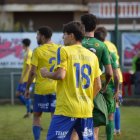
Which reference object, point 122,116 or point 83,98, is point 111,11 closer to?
point 122,116

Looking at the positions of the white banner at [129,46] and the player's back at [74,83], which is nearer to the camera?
the player's back at [74,83]

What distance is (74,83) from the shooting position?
8266 mm

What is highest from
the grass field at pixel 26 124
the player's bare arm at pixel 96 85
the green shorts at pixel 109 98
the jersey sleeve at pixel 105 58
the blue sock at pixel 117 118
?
the jersey sleeve at pixel 105 58

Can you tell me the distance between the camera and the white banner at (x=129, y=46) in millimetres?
23703

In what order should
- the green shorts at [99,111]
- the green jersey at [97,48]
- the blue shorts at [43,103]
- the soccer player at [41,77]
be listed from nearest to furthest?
the green shorts at [99,111]
the green jersey at [97,48]
the soccer player at [41,77]
the blue shorts at [43,103]

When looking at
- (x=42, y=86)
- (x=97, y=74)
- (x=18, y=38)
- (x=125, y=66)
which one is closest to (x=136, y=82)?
(x=125, y=66)

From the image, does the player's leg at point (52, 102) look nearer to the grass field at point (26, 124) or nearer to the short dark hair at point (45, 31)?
the short dark hair at point (45, 31)

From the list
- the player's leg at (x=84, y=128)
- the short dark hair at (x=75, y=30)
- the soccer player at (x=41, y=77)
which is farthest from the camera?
the soccer player at (x=41, y=77)

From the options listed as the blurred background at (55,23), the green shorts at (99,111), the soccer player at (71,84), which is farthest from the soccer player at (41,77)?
the blurred background at (55,23)

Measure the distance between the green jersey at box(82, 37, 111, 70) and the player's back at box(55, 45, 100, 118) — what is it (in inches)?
49.8

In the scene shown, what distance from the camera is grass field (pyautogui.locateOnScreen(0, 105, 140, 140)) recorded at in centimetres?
1364

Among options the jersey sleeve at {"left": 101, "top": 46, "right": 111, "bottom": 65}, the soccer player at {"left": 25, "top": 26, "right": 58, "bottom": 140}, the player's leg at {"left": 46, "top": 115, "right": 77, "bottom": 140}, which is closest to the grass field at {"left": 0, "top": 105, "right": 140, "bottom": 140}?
the soccer player at {"left": 25, "top": 26, "right": 58, "bottom": 140}

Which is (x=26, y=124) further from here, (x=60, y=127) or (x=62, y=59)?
(x=62, y=59)

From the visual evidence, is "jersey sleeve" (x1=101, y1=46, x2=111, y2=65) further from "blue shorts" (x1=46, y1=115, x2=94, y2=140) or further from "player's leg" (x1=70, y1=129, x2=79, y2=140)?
"blue shorts" (x1=46, y1=115, x2=94, y2=140)
